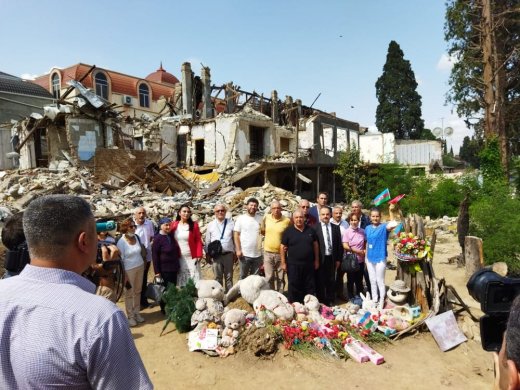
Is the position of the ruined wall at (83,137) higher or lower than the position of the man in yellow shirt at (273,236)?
higher

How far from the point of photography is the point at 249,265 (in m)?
5.68

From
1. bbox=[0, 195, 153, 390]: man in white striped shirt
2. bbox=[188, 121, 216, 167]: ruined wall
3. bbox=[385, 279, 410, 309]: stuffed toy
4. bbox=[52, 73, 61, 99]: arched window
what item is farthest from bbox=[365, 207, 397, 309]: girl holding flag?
bbox=[52, 73, 61, 99]: arched window

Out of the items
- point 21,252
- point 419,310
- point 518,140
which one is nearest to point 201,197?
point 419,310

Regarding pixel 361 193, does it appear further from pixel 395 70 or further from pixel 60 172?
pixel 395 70

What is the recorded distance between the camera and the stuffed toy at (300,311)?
15.6ft

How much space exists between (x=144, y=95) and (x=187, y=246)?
28.7m

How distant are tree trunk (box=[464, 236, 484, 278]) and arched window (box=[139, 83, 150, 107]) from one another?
96.1ft

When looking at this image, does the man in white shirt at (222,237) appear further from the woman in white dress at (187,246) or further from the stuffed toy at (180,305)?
the stuffed toy at (180,305)

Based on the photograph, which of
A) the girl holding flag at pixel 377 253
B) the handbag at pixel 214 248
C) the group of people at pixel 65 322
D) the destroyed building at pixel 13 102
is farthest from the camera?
the destroyed building at pixel 13 102

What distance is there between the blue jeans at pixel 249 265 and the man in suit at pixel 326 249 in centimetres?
104

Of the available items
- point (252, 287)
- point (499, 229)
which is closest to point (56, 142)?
point (252, 287)

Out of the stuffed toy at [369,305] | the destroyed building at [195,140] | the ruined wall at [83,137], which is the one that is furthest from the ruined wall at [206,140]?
the stuffed toy at [369,305]

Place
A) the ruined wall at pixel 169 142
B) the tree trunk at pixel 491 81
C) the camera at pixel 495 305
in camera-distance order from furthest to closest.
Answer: the ruined wall at pixel 169 142 → the tree trunk at pixel 491 81 → the camera at pixel 495 305

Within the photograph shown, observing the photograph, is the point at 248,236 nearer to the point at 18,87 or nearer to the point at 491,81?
the point at 491,81
